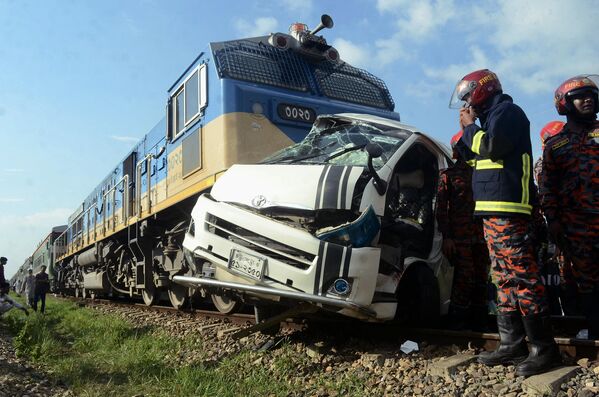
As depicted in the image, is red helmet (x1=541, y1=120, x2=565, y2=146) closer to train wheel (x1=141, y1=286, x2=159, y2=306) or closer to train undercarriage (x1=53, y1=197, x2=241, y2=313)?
train undercarriage (x1=53, y1=197, x2=241, y2=313)

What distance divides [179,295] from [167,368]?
411cm

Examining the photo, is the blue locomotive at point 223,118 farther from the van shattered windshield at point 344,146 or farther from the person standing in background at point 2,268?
the person standing in background at point 2,268

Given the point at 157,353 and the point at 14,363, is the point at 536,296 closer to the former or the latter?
the point at 157,353

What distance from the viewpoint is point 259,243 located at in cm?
389

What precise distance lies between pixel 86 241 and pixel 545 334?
557 inches

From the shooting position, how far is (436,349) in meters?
3.89

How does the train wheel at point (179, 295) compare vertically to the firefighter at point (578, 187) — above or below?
below

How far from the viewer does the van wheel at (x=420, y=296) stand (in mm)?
4375

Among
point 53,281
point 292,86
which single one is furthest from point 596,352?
point 53,281

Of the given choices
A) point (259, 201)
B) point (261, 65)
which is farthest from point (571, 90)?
point (261, 65)

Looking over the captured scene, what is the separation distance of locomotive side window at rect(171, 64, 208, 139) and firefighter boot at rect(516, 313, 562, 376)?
4.78 meters

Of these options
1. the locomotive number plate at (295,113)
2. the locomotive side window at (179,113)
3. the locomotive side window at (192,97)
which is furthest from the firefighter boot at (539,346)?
the locomotive side window at (179,113)

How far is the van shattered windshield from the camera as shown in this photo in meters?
4.34

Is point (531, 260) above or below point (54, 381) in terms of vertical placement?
above
